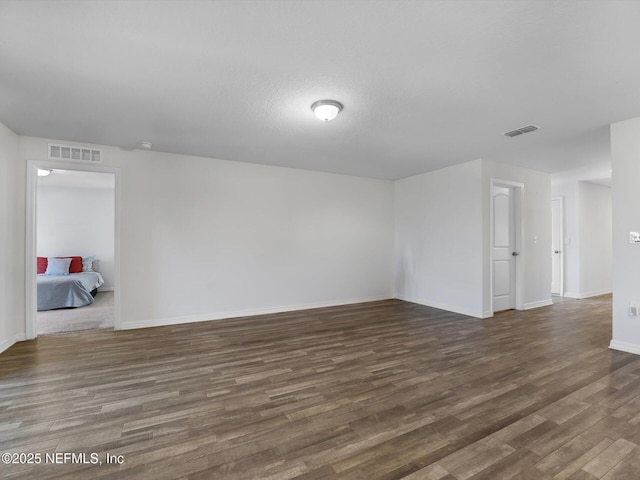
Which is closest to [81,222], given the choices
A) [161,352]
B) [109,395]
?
[161,352]

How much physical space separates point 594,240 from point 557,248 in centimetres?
75

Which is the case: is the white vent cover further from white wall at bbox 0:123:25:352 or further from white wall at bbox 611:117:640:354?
white wall at bbox 611:117:640:354

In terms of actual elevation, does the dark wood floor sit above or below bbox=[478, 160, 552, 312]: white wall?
below

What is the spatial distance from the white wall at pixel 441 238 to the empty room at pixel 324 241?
4 centimetres

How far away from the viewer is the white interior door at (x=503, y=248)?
524 centimetres

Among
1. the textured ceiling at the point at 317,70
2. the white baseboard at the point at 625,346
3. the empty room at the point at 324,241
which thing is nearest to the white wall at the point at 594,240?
the empty room at the point at 324,241

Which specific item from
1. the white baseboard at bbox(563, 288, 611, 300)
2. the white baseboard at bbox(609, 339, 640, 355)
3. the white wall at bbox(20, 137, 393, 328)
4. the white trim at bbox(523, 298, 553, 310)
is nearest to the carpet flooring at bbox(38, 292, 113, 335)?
the white wall at bbox(20, 137, 393, 328)

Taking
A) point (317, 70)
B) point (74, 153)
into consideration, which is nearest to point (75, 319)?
point (74, 153)

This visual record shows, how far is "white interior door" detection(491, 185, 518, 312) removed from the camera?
5238 mm

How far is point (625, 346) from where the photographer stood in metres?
3.39

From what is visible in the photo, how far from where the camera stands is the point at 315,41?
80.9 inches

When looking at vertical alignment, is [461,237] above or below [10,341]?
above

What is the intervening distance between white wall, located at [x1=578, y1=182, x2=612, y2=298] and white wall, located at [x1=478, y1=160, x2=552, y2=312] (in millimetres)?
1574

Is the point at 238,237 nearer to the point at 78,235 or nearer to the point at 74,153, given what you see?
the point at 74,153
